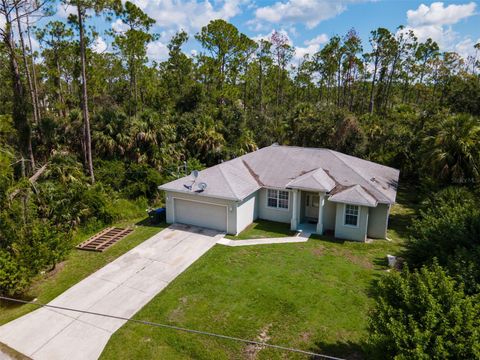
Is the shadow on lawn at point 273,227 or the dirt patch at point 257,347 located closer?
the dirt patch at point 257,347

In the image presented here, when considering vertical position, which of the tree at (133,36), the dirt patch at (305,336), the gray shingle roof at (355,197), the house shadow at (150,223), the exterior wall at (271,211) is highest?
the tree at (133,36)

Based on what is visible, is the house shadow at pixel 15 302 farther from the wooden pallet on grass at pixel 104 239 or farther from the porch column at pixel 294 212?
the porch column at pixel 294 212

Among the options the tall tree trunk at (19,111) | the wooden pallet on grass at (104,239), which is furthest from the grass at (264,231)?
the tall tree trunk at (19,111)

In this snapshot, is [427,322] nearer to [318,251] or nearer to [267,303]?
[267,303]

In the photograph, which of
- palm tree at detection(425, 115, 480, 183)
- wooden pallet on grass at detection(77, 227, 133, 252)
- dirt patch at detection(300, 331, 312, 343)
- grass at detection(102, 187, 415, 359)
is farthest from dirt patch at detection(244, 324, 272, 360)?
palm tree at detection(425, 115, 480, 183)

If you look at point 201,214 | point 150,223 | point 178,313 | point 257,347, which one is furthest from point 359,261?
point 150,223

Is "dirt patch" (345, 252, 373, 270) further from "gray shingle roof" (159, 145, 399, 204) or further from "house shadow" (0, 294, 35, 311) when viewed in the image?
"house shadow" (0, 294, 35, 311)
